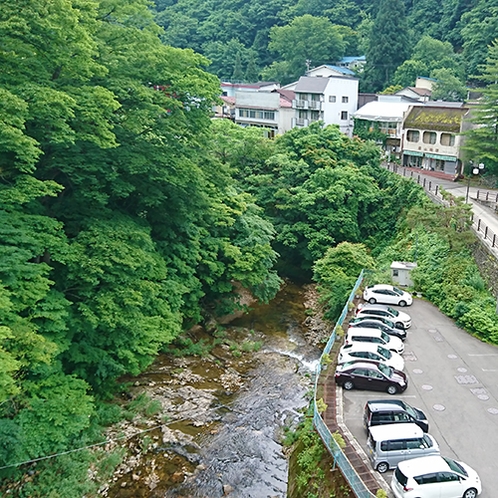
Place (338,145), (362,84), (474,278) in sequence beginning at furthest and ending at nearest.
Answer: (362,84), (338,145), (474,278)

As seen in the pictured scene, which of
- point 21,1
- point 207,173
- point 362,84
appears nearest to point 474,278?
point 207,173

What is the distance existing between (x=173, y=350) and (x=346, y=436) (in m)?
11.6

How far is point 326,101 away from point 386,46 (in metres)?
22.4

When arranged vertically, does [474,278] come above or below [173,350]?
above

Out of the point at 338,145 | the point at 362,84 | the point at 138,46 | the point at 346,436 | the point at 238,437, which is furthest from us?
the point at 362,84

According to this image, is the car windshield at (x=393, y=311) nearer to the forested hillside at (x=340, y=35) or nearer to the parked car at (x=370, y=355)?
the parked car at (x=370, y=355)

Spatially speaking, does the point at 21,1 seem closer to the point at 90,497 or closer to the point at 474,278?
the point at 90,497

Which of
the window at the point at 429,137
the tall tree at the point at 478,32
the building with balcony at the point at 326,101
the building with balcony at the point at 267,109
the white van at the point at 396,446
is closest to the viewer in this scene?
the white van at the point at 396,446

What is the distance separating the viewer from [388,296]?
24.1m

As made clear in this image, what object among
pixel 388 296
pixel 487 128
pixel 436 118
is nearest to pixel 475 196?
pixel 487 128

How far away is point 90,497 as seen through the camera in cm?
1527

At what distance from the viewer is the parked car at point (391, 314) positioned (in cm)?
2156

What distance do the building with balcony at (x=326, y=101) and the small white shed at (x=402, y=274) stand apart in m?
28.8

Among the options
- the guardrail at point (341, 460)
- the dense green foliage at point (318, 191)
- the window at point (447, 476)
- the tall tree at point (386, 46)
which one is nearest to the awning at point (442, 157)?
the dense green foliage at point (318, 191)
